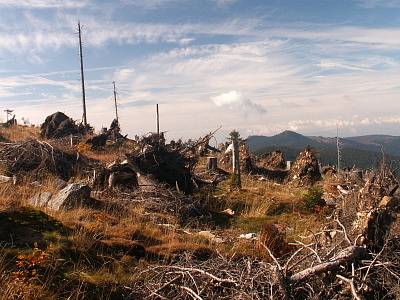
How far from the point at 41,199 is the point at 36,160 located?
5.07 metres

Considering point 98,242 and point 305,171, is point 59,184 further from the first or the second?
point 305,171

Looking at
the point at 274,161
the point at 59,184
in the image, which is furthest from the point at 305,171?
the point at 59,184

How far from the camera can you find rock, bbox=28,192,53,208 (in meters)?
9.47

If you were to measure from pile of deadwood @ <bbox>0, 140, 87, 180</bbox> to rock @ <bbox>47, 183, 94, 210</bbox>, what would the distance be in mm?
3796

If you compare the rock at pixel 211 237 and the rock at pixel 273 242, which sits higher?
the rock at pixel 273 242

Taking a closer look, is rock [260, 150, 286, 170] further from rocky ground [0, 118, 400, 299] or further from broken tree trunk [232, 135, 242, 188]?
rocky ground [0, 118, 400, 299]

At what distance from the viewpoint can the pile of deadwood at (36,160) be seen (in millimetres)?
13585

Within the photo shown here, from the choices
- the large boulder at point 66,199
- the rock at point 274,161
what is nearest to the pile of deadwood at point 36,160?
the large boulder at point 66,199

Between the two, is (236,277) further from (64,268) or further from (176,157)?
(176,157)

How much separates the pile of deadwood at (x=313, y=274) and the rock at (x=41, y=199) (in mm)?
3870

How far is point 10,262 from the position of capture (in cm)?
564

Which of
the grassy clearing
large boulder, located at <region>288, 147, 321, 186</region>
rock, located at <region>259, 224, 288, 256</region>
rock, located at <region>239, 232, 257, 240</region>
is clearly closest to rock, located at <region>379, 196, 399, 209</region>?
rock, located at <region>259, 224, 288, 256</region>

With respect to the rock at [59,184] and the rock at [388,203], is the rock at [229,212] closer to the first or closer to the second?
the rock at [59,184]

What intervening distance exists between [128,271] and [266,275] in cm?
207
